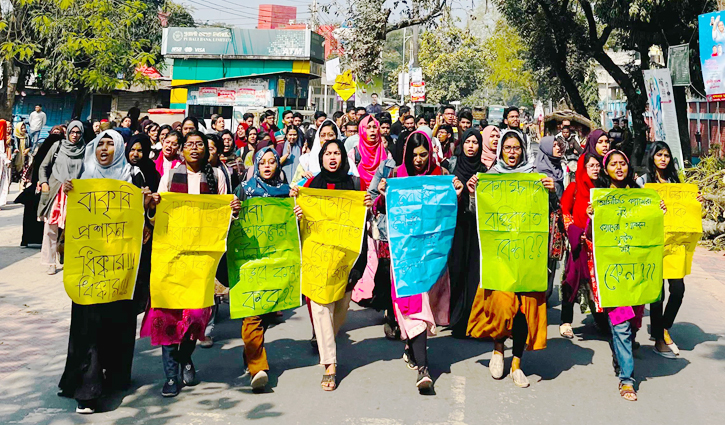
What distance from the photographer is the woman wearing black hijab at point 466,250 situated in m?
6.07

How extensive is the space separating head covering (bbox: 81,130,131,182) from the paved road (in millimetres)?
1434

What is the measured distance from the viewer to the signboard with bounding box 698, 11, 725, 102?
12.5 metres

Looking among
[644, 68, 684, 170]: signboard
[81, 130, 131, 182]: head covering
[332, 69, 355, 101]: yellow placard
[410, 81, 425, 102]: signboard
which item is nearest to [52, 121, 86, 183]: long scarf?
[81, 130, 131, 182]: head covering

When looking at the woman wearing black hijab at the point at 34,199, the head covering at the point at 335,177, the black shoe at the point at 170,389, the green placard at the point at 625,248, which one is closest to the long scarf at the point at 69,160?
the woman wearing black hijab at the point at 34,199

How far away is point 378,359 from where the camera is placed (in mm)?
6125

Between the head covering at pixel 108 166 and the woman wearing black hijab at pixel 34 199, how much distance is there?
484cm

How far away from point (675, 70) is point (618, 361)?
42.2 ft

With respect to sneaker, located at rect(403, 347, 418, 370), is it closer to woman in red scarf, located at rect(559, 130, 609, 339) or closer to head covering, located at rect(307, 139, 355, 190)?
head covering, located at rect(307, 139, 355, 190)

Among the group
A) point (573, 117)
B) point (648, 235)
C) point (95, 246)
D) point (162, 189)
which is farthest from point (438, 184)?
point (573, 117)

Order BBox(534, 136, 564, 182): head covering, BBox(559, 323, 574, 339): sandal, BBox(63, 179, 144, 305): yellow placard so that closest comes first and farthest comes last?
BBox(63, 179, 144, 305): yellow placard → BBox(559, 323, 574, 339): sandal → BBox(534, 136, 564, 182): head covering

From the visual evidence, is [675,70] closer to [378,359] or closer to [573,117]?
[573,117]

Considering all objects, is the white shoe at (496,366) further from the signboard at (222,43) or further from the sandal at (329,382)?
the signboard at (222,43)

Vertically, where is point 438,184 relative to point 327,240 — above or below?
above

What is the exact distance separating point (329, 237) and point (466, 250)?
1230 mm
